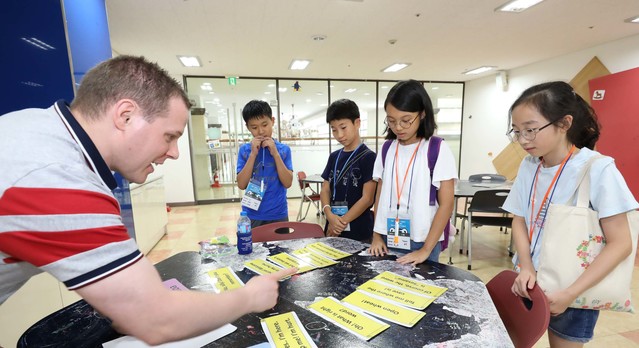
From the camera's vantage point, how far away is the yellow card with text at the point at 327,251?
1278 millimetres

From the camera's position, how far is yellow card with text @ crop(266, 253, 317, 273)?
1.16m

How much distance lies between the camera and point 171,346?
0.74m

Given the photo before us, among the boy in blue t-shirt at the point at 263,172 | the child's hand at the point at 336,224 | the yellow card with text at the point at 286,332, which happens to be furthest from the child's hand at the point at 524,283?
the boy in blue t-shirt at the point at 263,172

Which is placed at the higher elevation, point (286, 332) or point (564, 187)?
point (564, 187)

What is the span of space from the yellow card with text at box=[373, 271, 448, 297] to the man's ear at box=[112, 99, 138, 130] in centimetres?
92

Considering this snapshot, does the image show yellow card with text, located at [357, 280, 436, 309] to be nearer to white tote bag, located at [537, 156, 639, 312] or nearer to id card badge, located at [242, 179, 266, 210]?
white tote bag, located at [537, 156, 639, 312]

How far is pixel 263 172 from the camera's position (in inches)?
A: 82.7

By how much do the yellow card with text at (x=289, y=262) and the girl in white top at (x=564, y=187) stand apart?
2.45 ft

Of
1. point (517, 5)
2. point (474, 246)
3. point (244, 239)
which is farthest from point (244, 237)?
point (517, 5)

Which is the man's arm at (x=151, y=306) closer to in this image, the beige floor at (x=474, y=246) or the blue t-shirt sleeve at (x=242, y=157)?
the blue t-shirt sleeve at (x=242, y=157)

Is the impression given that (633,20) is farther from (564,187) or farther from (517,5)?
(564,187)

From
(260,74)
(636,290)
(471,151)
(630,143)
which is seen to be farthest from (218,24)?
(471,151)

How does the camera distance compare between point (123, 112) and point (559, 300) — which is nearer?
point (123, 112)

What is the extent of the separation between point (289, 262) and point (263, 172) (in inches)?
39.1
